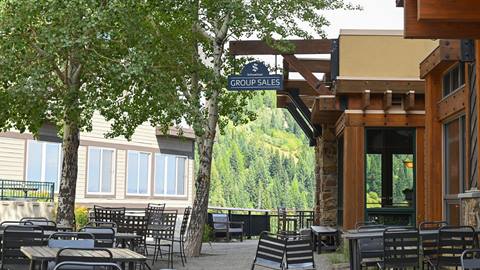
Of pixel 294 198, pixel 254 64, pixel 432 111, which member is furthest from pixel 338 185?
pixel 294 198

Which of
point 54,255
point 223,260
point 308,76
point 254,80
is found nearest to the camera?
point 54,255

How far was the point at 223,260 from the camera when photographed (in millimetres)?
17031

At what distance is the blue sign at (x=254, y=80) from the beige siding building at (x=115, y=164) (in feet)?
21.3

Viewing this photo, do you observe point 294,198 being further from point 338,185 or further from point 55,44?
→ point 55,44

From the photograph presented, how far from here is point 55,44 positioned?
598 inches

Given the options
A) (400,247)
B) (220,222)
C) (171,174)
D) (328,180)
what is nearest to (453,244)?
(400,247)

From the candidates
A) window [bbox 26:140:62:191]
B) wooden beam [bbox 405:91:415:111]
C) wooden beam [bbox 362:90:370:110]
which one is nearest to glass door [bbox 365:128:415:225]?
wooden beam [bbox 405:91:415:111]

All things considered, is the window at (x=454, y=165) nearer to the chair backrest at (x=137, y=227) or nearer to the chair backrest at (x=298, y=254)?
the chair backrest at (x=298, y=254)

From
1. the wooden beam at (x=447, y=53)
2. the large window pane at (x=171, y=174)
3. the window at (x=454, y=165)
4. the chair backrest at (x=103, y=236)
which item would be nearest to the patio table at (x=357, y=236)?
the window at (x=454, y=165)

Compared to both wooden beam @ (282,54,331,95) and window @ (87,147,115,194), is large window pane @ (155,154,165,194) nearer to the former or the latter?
window @ (87,147,115,194)

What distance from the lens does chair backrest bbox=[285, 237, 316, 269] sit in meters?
10.5

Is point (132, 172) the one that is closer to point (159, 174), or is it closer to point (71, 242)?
point (159, 174)

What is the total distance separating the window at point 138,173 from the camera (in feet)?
101

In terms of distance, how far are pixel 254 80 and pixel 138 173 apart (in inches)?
588
